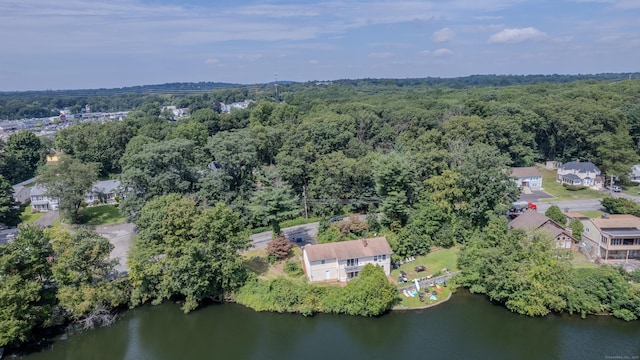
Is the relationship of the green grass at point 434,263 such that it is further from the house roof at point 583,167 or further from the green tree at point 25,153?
the green tree at point 25,153

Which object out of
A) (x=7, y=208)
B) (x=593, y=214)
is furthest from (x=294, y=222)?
(x=593, y=214)

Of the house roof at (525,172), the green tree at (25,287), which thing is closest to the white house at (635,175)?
the house roof at (525,172)

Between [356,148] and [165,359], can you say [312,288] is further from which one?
[356,148]

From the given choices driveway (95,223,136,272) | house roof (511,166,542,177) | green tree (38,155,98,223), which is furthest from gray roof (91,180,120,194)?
house roof (511,166,542,177)

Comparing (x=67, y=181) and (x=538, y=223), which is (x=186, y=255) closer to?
(x=67, y=181)

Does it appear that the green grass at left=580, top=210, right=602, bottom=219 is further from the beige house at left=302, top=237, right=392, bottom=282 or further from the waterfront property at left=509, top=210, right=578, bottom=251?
the beige house at left=302, top=237, right=392, bottom=282

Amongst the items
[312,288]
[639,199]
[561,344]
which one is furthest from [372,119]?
[561,344]
